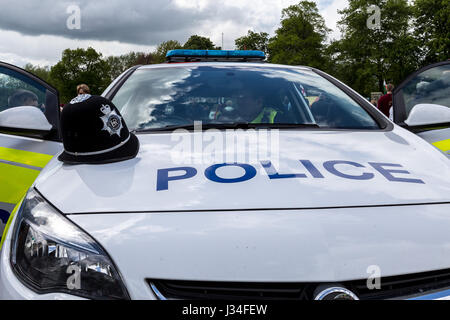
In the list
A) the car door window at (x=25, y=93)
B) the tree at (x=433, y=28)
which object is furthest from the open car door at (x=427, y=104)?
the tree at (x=433, y=28)

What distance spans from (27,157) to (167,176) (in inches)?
58.7

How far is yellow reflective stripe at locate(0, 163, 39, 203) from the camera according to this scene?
257 cm

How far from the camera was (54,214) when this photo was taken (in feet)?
4.43

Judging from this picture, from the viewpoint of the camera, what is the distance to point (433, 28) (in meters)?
37.8

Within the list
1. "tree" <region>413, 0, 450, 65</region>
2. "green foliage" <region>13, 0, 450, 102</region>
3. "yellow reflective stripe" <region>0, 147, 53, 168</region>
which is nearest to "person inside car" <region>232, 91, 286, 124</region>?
"yellow reflective stripe" <region>0, 147, 53, 168</region>

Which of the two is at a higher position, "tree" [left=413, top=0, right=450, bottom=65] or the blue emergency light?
"tree" [left=413, top=0, right=450, bottom=65]

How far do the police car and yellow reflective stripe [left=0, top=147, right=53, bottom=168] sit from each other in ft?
2.87

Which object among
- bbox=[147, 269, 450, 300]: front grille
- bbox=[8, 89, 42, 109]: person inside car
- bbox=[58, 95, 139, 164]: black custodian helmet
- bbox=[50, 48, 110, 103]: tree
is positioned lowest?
bbox=[147, 269, 450, 300]: front grille

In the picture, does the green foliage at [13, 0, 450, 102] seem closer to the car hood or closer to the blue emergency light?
the blue emergency light

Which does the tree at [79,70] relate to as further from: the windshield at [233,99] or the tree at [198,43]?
the windshield at [233,99]

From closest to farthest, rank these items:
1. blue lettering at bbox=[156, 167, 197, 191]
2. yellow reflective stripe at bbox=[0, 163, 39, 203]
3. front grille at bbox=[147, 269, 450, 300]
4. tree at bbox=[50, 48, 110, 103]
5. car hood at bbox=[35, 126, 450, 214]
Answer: front grille at bbox=[147, 269, 450, 300] → car hood at bbox=[35, 126, 450, 214] → blue lettering at bbox=[156, 167, 197, 191] → yellow reflective stripe at bbox=[0, 163, 39, 203] → tree at bbox=[50, 48, 110, 103]

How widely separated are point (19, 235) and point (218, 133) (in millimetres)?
934
